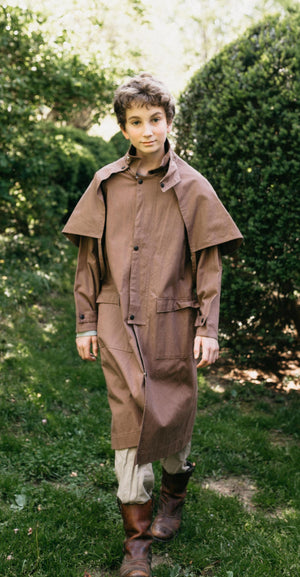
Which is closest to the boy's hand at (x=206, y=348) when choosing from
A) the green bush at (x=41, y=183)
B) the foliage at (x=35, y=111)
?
the foliage at (x=35, y=111)

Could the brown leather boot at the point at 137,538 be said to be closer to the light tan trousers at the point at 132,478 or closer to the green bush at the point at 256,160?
the light tan trousers at the point at 132,478

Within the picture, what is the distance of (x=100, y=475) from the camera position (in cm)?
323

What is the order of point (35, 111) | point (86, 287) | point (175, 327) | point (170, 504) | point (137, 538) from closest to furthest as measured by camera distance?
point (137, 538), point (175, 327), point (86, 287), point (170, 504), point (35, 111)

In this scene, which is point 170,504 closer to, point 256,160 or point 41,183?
point 256,160

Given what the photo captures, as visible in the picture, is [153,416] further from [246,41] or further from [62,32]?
[62,32]

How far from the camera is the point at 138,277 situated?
2.53 m

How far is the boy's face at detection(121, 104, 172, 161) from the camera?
2.50 metres

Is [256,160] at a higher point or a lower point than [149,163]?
higher

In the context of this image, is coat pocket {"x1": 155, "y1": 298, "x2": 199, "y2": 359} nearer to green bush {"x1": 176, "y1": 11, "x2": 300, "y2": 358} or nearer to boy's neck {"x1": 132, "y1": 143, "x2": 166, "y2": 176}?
boy's neck {"x1": 132, "y1": 143, "x2": 166, "y2": 176}

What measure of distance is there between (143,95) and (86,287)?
36.4 inches

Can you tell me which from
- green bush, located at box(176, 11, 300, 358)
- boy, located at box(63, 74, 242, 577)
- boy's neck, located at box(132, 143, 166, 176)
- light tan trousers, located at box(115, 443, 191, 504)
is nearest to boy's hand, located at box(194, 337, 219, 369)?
boy, located at box(63, 74, 242, 577)

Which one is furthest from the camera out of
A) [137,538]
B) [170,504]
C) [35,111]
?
[35,111]

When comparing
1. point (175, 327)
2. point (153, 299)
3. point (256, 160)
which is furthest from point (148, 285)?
point (256, 160)

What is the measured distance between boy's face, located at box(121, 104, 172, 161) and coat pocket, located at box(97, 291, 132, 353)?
0.70 metres
